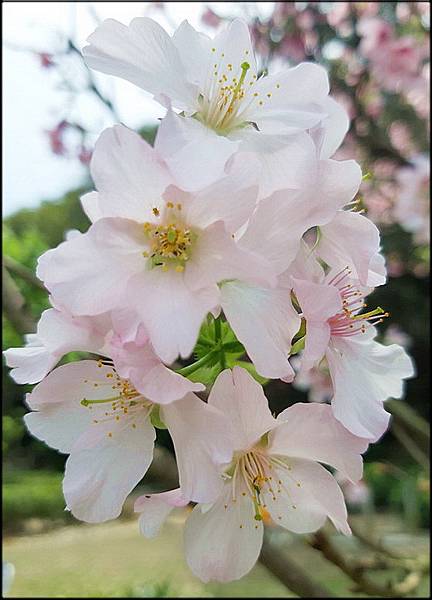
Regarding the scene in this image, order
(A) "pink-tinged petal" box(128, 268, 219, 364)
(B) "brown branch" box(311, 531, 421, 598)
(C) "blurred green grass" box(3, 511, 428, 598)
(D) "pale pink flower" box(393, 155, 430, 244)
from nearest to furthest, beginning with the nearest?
1. (A) "pink-tinged petal" box(128, 268, 219, 364)
2. (B) "brown branch" box(311, 531, 421, 598)
3. (D) "pale pink flower" box(393, 155, 430, 244)
4. (C) "blurred green grass" box(3, 511, 428, 598)

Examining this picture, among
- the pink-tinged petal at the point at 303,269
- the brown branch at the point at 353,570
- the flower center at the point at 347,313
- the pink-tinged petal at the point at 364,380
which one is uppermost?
the pink-tinged petal at the point at 303,269

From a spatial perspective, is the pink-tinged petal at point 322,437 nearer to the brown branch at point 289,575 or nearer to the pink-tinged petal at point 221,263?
the pink-tinged petal at point 221,263

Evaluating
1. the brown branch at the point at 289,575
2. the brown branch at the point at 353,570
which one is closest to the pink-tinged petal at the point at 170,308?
the brown branch at the point at 353,570

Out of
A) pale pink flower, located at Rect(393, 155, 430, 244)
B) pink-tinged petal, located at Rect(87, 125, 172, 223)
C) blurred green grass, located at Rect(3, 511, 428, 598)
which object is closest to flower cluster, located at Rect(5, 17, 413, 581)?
pink-tinged petal, located at Rect(87, 125, 172, 223)

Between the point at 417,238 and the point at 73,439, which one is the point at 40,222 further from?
the point at 73,439

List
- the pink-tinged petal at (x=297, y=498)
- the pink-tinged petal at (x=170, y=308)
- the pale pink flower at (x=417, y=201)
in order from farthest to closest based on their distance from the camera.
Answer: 1. the pale pink flower at (x=417, y=201)
2. the pink-tinged petal at (x=297, y=498)
3. the pink-tinged petal at (x=170, y=308)

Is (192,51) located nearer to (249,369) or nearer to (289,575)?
(249,369)

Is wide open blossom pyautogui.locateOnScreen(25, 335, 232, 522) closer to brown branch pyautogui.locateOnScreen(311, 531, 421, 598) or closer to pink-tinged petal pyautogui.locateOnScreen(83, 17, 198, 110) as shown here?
pink-tinged petal pyautogui.locateOnScreen(83, 17, 198, 110)
